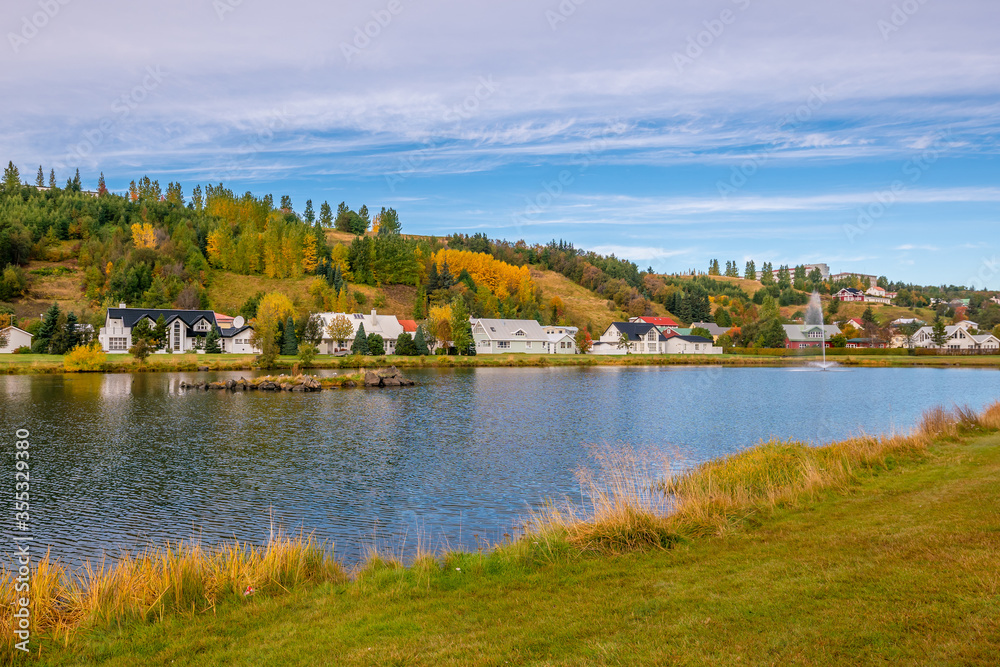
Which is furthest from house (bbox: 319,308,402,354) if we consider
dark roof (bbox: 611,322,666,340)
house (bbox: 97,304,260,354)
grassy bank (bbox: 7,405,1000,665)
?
grassy bank (bbox: 7,405,1000,665)

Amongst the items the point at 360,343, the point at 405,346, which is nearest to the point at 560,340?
the point at 405,346

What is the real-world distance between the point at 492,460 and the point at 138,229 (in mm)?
113472

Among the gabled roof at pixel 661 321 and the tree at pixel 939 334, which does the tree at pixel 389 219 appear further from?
the tree at pixel 939 334

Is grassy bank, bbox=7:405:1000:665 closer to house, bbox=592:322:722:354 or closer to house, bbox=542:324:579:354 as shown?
house, bbox=542:324:579:354

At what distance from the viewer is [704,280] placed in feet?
603

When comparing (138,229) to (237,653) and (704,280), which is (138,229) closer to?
(237,653)

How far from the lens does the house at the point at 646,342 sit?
101 meters

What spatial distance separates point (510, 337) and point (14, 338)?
199 ft

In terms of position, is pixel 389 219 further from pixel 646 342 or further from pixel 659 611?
pixel 659 611

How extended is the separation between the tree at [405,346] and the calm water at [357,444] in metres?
32.1

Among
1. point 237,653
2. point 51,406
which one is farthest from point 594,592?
point 51,406

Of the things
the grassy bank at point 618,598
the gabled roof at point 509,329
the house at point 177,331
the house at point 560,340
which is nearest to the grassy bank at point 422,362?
the house at point 177,331

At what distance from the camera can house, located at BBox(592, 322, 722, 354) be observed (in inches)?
3979

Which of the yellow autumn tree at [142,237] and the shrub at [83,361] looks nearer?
the shrub at [83,361]
